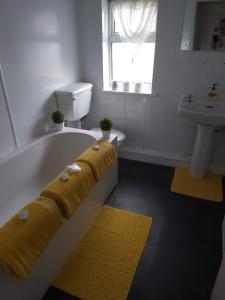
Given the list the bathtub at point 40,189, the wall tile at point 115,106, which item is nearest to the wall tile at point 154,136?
the wall tile at point 115,106

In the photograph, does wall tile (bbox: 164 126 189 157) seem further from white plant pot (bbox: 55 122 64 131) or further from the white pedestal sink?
white plant pot (bbox: 55 122 64 131)

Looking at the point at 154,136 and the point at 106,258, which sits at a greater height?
the point at 154,136

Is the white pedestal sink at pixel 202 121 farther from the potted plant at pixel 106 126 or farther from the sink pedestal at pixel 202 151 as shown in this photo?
the potted plant at pixel 106 126

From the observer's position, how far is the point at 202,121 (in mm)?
2014

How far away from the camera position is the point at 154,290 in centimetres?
140

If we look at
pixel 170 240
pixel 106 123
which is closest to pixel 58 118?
pixel 106 123

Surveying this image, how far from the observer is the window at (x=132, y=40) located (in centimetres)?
228

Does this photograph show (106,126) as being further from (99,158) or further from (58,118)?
(58,118)

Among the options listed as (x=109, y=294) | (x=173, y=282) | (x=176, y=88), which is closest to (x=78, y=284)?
(x=109, y=294)

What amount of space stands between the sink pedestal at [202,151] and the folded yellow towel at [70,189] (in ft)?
4.12

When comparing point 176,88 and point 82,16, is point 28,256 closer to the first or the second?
point 176,88

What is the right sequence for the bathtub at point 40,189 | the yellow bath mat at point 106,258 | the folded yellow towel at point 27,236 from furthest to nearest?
the yellow bath mat at point 106,258 → the bathtub at point 40,189 → the folded yellow towel at point 27,236

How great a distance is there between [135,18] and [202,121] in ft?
4.30

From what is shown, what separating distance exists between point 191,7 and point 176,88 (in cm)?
74
